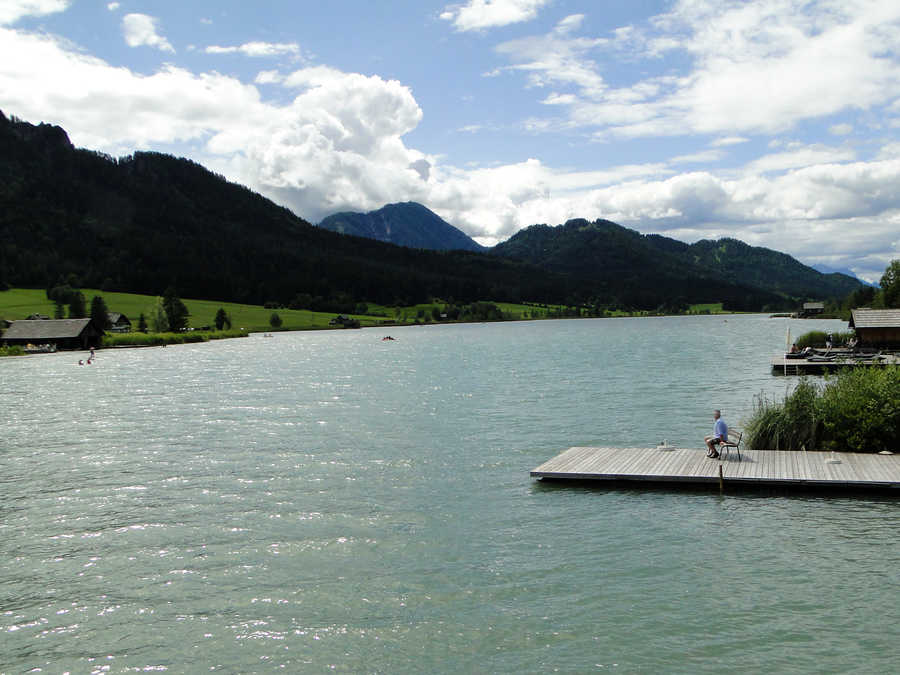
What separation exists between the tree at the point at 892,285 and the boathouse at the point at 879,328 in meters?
60.5


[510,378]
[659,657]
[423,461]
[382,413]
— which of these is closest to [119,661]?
[659,657]

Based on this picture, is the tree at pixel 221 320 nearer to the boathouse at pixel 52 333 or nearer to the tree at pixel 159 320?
A: the tree at pixel 159 320

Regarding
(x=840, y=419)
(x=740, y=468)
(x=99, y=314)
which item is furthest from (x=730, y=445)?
(x=99, y=314)

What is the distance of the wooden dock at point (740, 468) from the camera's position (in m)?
22.3

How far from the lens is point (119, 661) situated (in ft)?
43.3

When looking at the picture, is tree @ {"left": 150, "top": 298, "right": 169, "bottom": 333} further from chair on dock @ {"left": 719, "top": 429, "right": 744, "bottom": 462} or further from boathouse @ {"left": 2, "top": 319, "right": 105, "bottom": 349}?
chair on dock @ {"left": 719, "top": 429, "right": 744, "bottom": 462}

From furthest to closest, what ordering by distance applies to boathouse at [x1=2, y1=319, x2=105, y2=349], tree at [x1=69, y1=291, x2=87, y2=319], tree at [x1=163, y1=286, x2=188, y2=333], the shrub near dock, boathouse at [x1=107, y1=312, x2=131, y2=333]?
1. boathouse at [x1=107, y1=312, x2=131, y2=333]
2. tree at [x1=163, y1=286, x2=188, y2=333]
3. tree at [x1=69, y1=291, x2=87, y2=319]
4. boathouse at [x1=2, y1=319, x2=105, y2=349]
5. the shrub near dock

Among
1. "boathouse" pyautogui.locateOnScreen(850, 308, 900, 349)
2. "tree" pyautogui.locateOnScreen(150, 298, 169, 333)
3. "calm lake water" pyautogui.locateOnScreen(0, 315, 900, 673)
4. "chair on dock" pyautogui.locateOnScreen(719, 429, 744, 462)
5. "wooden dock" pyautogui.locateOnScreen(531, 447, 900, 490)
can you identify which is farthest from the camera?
"tree" pyautogui.locateOnScreen(150, 298, 169, 333)

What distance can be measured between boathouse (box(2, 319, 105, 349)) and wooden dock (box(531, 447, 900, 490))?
12241 centimetres

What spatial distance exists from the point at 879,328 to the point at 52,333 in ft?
427

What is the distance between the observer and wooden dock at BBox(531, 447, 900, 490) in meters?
22.3

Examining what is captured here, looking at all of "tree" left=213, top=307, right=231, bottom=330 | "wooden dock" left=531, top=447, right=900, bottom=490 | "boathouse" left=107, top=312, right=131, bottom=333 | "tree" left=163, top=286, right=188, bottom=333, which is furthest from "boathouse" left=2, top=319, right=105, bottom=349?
"wooden dock" left=531, top=447, right=900, bottom=490

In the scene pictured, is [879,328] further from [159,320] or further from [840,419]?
[159,320]

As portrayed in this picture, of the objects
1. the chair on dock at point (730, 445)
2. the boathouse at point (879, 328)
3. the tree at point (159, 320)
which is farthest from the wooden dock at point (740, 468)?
the tree at point (159, 320)
